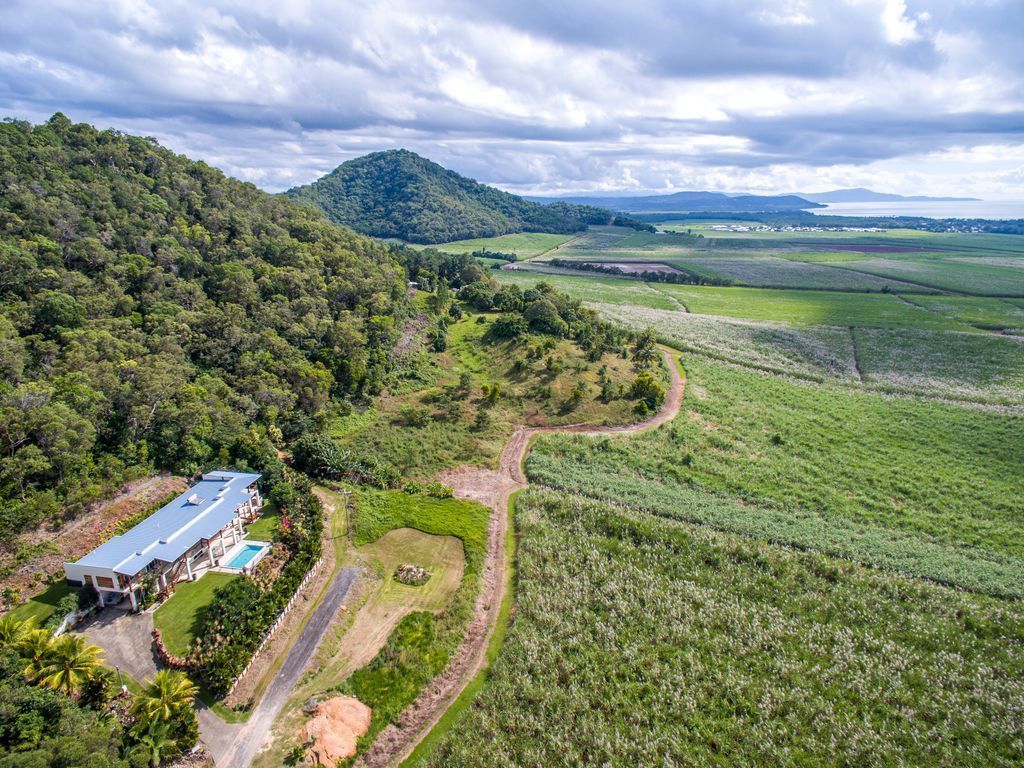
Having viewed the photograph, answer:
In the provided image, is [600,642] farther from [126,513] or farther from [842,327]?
[842,327]

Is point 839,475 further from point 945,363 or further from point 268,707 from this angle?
point 945,363

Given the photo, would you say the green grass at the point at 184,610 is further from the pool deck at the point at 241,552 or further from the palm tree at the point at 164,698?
Result: the palm tree at the point at 164,698

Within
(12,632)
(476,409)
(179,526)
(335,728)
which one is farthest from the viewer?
(476,409)

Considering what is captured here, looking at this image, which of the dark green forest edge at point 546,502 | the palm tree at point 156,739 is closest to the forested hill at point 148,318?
the dark green forest edge at point 546,502

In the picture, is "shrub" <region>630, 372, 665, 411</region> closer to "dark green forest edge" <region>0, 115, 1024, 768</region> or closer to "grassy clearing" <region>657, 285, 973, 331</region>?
"dark green forest edge" <region>0, 115, 1024, 768</region>

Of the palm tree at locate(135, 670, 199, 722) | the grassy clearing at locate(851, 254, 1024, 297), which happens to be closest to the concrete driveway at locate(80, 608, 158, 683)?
the palm tree at locate(135, 670, 199, 722)

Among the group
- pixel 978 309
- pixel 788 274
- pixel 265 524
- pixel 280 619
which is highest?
pixel 788 274

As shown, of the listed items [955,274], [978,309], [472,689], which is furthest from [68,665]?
[955,274]
